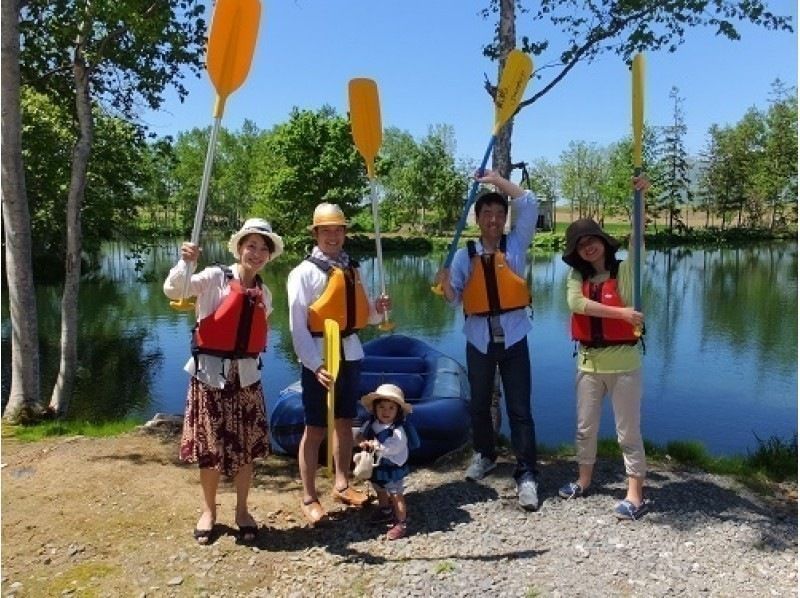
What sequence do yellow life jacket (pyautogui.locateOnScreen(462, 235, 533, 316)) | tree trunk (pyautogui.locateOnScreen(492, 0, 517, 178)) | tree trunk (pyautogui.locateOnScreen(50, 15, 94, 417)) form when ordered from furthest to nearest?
1. tree trunk (pyautogui.locateOnScreen(50, 15, 94, 417))
2. tree trunk (pyautogui.locateOnScreen(492, 0, 517, 178))
3. yellow life jacket (pyautogui.locateOnScreen(462, 235, 533, 316))

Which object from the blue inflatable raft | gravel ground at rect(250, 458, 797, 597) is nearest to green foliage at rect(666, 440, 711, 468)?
gravel ground at rect(250, 458, 797, 597)

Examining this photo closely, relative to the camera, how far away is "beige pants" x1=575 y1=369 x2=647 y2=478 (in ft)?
11.2

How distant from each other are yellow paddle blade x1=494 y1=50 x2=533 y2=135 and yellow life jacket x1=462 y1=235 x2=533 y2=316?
919 mm

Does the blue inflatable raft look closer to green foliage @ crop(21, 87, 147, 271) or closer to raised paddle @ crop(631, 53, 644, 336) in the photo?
raised paddle @ crop(631, 53, 644, 336)

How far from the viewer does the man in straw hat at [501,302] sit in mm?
3580

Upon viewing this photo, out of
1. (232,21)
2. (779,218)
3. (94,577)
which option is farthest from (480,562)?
(779,218)

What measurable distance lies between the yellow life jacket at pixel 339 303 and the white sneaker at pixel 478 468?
1128 millimetres

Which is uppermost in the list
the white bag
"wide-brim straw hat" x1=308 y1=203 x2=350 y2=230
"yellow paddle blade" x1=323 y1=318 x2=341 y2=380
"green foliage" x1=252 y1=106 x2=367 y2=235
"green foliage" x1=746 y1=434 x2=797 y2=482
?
"green foliage" x1=252 y1=106 x2=367 y2=235

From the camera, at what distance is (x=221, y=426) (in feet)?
10.3

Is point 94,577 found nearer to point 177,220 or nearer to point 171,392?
point 171,392

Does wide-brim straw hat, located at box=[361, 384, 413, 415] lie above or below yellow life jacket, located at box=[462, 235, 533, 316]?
below

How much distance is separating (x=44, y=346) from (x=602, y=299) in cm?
1196

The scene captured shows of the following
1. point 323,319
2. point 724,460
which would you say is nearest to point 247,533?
point 323,319

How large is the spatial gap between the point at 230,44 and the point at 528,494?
8.73ft
